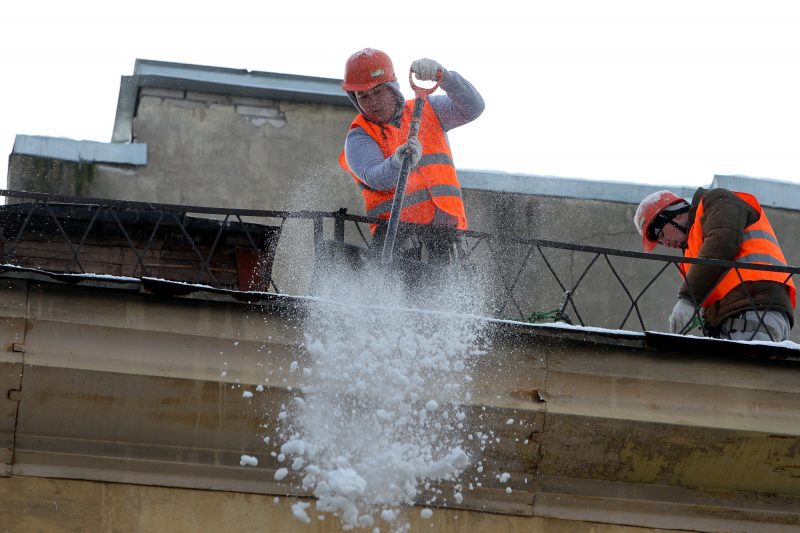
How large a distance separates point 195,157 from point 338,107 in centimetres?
141

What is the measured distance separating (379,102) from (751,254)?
195cm

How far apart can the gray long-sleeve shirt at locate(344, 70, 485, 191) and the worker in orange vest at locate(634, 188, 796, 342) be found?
1.27 metres

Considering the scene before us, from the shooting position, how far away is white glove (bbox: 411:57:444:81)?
5.19 m

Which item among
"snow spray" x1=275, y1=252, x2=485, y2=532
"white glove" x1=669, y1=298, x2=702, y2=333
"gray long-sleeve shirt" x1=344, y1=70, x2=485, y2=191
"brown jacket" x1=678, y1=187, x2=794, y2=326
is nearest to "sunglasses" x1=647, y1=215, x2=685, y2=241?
"brown jacket" x1=678, y1=187, x2=794, y2=326

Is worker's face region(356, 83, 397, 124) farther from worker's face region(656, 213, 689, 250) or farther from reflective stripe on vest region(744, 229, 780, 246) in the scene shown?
reflective stripe on vest region(744, 229, 780, 246)

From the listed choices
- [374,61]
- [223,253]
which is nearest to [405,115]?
[374,61]

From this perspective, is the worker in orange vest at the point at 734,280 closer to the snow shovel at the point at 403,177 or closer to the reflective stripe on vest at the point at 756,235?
the reflective stripe on vest at the point at 756,235

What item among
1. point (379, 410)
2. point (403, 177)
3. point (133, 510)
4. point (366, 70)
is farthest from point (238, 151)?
point (133, 510)

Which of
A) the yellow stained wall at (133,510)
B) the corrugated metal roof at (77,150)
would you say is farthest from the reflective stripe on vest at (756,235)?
the corrugated metal roof at (77,150)

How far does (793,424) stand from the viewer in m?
5.07

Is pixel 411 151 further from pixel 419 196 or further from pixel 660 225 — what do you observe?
pixel 660 225

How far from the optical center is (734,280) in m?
5.65

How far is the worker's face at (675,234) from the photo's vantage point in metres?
6.08

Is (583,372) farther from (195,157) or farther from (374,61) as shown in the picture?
(195,157)
